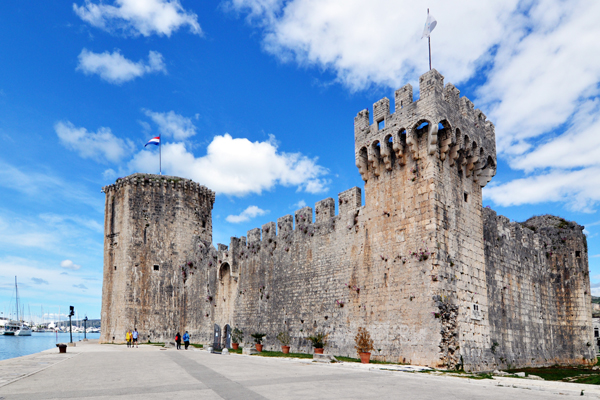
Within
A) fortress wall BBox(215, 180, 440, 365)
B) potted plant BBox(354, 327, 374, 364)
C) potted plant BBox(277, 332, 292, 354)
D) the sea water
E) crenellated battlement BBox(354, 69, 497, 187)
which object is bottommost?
the sea water

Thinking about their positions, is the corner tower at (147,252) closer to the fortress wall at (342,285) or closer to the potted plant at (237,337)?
the potted plant at (237,337)

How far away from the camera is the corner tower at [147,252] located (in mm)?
33375

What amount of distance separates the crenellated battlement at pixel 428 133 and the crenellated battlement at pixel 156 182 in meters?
19.9

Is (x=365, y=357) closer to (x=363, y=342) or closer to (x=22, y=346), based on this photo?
(x=363, y=342)

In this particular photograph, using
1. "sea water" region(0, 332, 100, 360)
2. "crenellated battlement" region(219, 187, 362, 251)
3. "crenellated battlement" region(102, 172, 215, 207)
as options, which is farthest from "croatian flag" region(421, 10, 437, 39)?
"sea water" region(0, 332, 100, 360)

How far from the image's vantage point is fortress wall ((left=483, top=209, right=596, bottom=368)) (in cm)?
2008

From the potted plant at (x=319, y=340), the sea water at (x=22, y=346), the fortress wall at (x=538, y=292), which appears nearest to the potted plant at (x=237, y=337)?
the potted plant at (x=319, y=340)

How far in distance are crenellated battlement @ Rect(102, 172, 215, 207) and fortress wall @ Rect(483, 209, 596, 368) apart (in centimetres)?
2403

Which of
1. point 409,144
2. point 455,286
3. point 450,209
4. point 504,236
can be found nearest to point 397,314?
point 455,286

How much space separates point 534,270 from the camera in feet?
77.3

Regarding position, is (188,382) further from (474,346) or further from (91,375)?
(474,346)

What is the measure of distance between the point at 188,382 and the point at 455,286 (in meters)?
10.3

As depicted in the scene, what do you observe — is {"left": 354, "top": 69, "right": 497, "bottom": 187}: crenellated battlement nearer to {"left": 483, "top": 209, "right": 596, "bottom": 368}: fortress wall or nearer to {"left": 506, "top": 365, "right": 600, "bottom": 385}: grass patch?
{"left": 483, "top": 209, "right": 596, "bottom": 368}: fortress wall

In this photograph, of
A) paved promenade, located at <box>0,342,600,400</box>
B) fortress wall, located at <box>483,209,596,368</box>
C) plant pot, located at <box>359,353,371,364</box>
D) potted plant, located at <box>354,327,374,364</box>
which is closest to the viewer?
paved promenade, located at <box>0,342,600,400</box>
